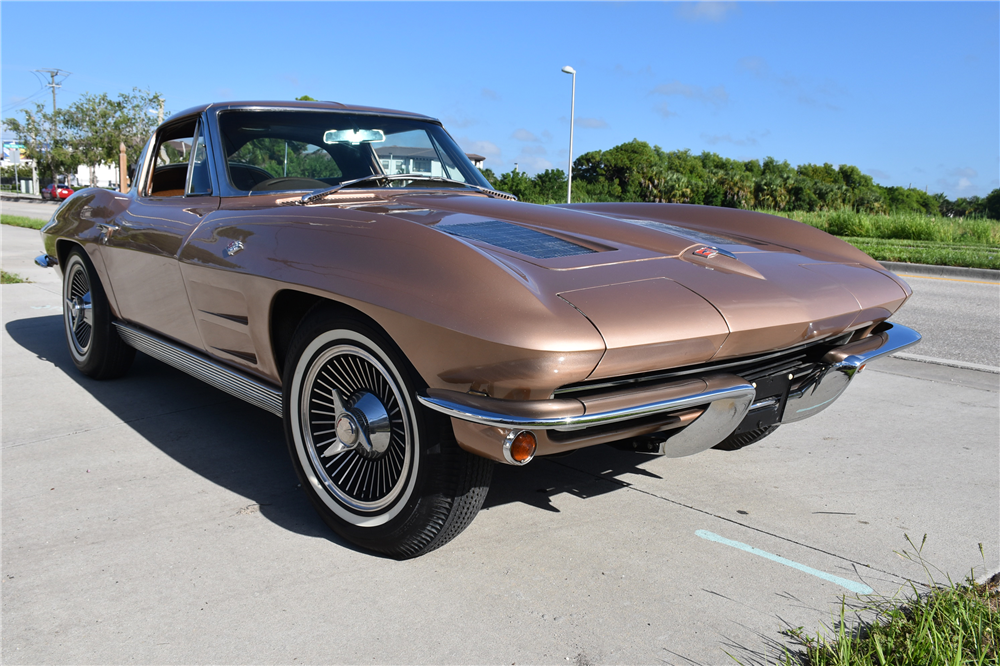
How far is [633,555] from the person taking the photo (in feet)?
7.77

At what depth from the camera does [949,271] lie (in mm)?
11289

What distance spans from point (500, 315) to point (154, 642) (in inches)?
47.8

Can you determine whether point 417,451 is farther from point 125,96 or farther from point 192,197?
point 125,96

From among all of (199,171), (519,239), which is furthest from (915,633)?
(199,171)

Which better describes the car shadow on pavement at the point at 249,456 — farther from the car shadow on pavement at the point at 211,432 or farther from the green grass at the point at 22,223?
the green grass at the point at 22,223

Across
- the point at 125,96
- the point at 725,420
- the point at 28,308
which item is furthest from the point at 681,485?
the point at 125,96

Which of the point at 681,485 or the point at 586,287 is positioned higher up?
the point at 586,287

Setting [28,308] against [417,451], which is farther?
[28,308]

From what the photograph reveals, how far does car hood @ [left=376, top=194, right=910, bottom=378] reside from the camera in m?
1.97

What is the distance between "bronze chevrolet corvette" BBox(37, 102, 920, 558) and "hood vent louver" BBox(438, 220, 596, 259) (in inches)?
0.5

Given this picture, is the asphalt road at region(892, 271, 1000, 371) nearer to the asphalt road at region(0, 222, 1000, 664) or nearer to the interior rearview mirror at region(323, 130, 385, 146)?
the asphalt road at region(0, 222, 1000, 664)

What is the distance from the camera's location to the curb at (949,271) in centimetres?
1102

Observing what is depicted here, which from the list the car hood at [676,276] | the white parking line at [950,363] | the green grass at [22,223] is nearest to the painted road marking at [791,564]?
the car hood at [676,276]

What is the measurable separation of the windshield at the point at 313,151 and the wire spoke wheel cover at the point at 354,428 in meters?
1.18
